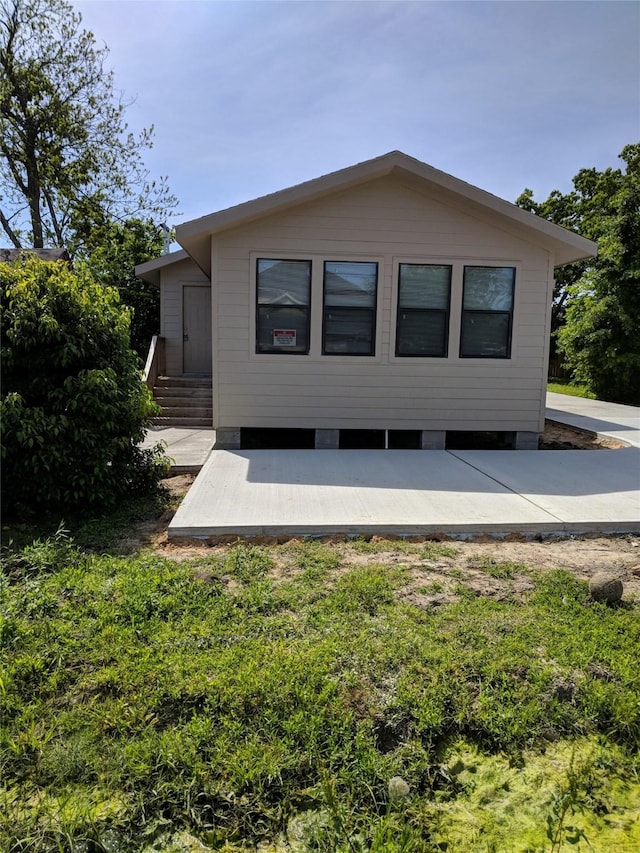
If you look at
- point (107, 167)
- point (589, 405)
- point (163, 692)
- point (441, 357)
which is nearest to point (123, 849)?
point (163, 692)

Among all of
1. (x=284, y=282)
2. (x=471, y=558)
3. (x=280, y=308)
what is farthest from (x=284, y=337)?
(x=471, y=558)

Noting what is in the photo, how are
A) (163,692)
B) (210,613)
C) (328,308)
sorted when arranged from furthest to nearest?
(328,308) < (210,613) < (163,692)

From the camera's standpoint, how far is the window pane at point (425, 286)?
703cm

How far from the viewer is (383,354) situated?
23.3ft

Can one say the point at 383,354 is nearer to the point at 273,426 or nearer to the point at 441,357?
the point at 441,357

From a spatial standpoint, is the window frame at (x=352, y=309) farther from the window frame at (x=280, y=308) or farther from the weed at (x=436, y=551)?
the weed at (x=436, y=551)

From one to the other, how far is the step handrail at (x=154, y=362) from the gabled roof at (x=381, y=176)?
3546 millimetres

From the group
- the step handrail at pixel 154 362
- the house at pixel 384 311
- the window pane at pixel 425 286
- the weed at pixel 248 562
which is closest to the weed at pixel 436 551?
the weed at pixel 248 562

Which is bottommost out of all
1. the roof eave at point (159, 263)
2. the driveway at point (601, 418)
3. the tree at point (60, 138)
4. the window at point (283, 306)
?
the driveway at point (601, 418)

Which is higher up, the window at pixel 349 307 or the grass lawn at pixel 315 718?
the window at pixel 349 307

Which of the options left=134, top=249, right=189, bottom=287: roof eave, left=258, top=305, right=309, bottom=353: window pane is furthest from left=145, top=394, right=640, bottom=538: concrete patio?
left=134, top=249, right=189, bottom=287: roof eave

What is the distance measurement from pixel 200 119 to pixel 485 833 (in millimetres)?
13717

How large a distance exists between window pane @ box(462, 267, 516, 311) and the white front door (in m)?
6.58

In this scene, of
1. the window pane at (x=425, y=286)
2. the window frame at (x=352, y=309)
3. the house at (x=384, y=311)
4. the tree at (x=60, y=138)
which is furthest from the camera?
the tree at (x=60, y=138)
